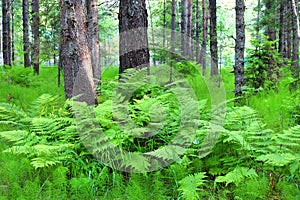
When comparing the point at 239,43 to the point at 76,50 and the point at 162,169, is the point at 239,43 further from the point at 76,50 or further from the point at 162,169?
the point at 162,169

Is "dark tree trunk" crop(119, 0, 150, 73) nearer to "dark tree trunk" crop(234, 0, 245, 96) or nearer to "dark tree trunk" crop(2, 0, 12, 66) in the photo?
"dark tree trunk" crop(234, 0, 245, 96)

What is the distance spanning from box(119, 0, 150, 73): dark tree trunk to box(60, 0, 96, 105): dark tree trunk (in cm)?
61

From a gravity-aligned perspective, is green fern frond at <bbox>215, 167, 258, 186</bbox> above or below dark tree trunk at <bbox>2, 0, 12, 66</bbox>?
below

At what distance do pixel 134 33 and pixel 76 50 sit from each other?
1003 mm

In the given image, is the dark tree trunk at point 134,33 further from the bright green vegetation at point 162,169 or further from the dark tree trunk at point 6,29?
the dark tree trunk at point 6,29

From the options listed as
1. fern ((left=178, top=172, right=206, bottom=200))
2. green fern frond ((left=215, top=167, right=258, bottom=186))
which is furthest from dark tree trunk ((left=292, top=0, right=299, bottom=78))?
fern ((left=178, top=172, right=206, bottom=200))

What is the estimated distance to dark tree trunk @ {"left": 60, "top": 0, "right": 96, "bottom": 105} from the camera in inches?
183

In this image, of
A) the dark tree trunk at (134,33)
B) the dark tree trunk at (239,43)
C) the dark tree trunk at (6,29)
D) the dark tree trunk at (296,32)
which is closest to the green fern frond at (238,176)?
the dark tree trunk at (134,33)

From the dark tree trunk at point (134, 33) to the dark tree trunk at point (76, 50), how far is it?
0.61 metres

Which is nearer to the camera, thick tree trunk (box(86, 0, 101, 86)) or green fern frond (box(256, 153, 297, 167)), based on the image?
green fern frond (box(256, 153, 297, 167))

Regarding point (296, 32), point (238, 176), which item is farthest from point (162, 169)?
point (296, 32)

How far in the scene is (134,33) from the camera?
5020 mm

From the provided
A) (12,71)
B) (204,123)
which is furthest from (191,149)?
(12,71)

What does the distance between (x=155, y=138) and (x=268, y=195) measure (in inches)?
54.0
